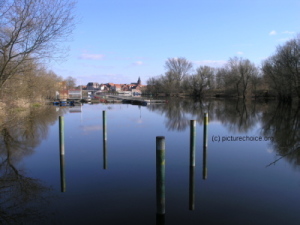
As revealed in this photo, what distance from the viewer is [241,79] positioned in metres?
68.4

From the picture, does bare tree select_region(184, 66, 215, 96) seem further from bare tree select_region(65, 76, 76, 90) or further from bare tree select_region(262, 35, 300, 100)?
bare tree select_region(65, 76, 76, 90)

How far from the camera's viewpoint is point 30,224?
5.35 metres

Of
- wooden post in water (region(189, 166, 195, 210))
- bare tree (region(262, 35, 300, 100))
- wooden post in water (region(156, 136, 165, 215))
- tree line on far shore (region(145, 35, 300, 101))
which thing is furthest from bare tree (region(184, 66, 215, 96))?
wooden post in water (region(156, 136, 165, 215))

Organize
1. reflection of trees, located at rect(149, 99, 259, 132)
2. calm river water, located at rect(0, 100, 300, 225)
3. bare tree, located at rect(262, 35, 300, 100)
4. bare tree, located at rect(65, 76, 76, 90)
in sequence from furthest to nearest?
bare tree, located at rect(65, 76, 76, 90), bare tree, located at rect(262, 35, 300, 100), reflection of trees, located at rect(149, 99, 259, 132), calm river water, located at rect(0, 100, 300, 225)

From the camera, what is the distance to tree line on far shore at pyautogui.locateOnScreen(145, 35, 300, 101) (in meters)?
44.8

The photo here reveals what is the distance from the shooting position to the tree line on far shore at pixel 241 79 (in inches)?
1762

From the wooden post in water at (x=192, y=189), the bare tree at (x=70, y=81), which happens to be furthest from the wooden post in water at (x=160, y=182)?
the bare tree at (x=70, y=81)

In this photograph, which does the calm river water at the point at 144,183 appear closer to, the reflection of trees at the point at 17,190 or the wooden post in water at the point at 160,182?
the reflection of trees at the point at 17,190

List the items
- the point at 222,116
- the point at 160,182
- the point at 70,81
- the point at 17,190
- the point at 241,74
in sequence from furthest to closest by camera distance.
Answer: the point at 70,81
the point at 241,74
the point at 222,116
the point at 17,190
the point at 160,182

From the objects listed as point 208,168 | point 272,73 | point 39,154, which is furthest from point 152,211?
point 272,73

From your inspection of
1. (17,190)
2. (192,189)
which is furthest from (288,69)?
(17,190)

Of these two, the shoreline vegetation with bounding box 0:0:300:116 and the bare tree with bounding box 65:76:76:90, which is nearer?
the shoreline vegetation with bounding box 0:0:300:116

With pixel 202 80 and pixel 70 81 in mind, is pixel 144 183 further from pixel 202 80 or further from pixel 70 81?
pixel 70 81

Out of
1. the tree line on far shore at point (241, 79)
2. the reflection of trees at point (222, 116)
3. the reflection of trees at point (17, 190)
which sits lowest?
the reflection of trees at point (17, 190)
